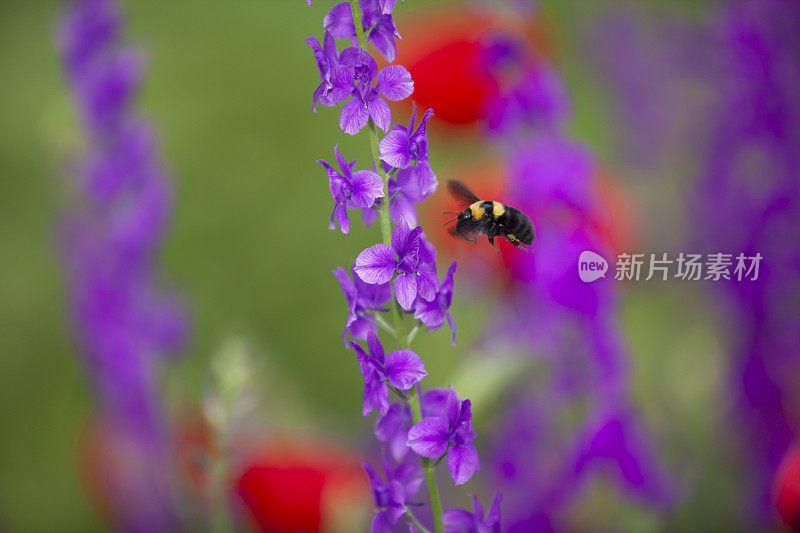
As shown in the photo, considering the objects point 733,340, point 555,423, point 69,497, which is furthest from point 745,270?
point 69,497

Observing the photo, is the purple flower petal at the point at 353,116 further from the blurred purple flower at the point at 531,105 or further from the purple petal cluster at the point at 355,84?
the blurred purple flower at the point at 531,105

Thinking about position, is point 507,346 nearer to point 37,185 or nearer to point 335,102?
point 335,102

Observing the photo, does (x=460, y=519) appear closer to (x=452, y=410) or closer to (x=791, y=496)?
(x=452, y=410)

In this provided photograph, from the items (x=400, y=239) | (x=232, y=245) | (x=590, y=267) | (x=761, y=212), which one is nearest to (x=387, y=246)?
(x=400, y=239)

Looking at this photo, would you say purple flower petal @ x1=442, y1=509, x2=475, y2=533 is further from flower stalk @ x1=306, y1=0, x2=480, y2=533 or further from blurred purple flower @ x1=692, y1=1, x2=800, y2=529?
blurred purple flower @ x1=692, y1=1, x2=800, y2=529

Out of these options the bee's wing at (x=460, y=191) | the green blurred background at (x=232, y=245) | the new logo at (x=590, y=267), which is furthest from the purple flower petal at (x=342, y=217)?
the green blurred background at (x=232, y=245)

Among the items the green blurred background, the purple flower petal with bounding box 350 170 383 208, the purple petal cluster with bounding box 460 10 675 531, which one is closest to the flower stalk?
the purple flower petal with bounding box 350 170 383 208
